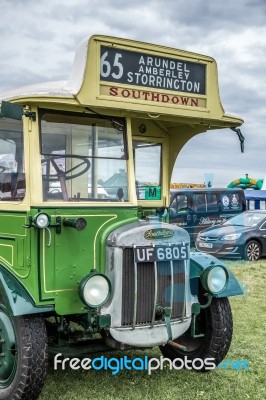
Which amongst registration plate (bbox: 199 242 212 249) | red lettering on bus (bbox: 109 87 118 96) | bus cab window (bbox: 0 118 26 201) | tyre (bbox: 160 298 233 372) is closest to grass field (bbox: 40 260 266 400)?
tyre (bbox: 160 298 233 372)

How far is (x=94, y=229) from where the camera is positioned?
4980 millimetres

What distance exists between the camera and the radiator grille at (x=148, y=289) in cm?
485

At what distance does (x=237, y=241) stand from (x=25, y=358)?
34.1 feet

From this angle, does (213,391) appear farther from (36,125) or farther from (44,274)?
(36,125)

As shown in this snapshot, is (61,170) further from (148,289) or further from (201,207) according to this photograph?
(201,207)

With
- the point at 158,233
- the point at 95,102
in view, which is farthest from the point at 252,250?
the point at 95,102

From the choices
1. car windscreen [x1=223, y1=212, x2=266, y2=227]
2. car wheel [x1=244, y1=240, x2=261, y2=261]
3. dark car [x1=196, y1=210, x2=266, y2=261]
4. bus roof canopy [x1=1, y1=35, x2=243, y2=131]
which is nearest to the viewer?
bus roof canopy [x1=1, y1=35, x2=243, y2=131]

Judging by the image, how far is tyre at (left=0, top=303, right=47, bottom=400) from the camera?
14.7 ft

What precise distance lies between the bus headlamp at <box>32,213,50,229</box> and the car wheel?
33.9 feet

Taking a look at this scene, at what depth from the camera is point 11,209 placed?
193 inches

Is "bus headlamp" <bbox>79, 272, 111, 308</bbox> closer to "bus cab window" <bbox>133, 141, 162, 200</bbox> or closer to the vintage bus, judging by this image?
the vintage bus

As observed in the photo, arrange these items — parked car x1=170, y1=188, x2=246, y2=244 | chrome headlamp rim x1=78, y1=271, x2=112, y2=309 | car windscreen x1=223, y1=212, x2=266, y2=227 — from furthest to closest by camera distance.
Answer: parked car x1=170, y1=188, x2=246, y2=244, car windscreen x1=223, y1=212, x2=266, y2=227, chrome headlamp rim x1=78, y1=271, x2=112, y2=309

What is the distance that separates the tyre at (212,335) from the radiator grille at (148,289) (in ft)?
1.48

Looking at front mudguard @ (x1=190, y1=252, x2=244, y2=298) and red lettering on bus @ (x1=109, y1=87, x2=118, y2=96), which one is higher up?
red lettering on bus @ (x1=109, y1=87, x2=118, y2=96)
